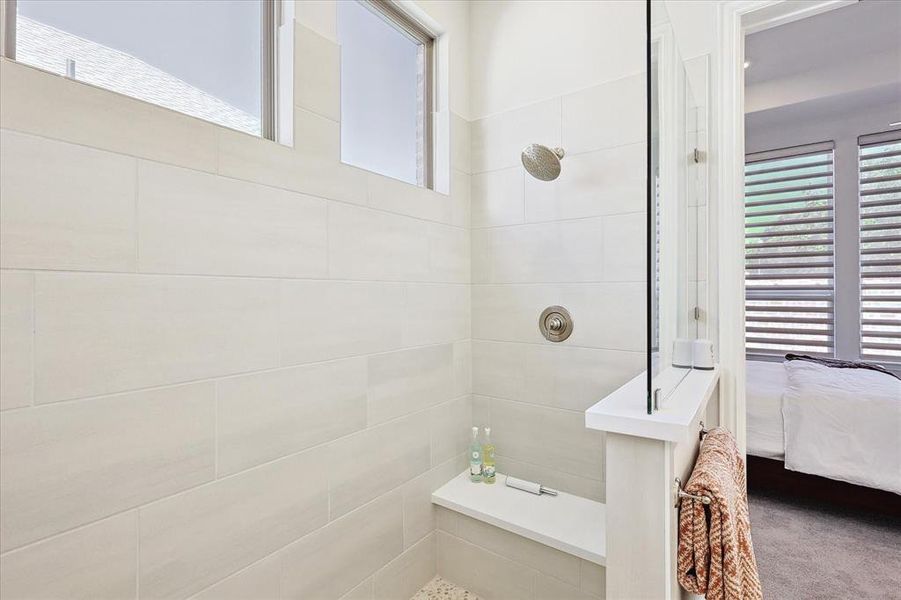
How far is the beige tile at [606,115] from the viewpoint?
158 cm

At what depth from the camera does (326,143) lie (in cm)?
131

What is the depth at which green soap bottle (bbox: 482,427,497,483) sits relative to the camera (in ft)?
5.98

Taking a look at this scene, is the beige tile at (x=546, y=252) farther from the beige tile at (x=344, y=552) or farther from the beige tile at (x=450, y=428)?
the beige tile at (x=344, y=552)

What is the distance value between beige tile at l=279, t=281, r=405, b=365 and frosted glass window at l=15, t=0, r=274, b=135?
1.66ft

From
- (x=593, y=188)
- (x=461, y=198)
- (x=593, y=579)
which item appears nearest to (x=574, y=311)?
(x=593, y=188)

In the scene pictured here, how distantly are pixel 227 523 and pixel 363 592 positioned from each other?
0.62 m

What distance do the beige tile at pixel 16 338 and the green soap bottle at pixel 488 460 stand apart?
1475 millimetres

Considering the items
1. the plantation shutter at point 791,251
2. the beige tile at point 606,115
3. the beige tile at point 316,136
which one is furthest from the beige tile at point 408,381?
the plantation shutter at point 791,251

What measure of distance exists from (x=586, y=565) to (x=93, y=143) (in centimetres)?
172

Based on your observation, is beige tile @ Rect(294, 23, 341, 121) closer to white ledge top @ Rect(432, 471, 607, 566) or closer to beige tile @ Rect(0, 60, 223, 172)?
beige tile @ Rect(0, 60, 223, 172)

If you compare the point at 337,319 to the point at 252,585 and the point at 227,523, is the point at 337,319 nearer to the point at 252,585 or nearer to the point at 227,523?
the point at 227,523

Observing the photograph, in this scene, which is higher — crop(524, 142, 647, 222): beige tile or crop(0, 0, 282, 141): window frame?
crop(0, 0, 282, 141): window frame

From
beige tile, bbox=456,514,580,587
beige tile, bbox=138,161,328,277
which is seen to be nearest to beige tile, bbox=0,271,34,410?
beige tile, bbox=138,161,328,277

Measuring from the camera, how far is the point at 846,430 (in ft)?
7.22
